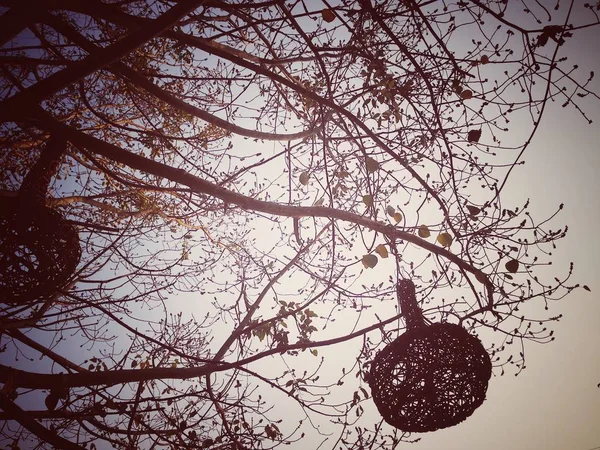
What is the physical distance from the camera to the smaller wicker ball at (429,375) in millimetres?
1571

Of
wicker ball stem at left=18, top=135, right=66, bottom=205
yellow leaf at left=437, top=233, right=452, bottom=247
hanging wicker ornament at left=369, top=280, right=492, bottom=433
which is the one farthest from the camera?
yellow leaf at left=437, top=233, right=452, bottom=247

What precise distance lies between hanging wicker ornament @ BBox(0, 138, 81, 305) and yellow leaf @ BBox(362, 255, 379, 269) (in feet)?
5.94

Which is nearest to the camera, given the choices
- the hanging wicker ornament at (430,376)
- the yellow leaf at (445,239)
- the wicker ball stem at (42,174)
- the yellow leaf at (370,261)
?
the hanging wicker ornament at (430,376)

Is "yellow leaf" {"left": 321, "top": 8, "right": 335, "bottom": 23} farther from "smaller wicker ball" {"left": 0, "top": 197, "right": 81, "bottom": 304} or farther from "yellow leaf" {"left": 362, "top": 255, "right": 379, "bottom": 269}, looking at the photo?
"smaller wicker ball" {"left": 0, "top": 197, "right": 81, "bottom": 304}

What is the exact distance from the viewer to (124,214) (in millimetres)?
4324

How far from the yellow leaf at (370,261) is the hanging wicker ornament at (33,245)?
1.81 metres

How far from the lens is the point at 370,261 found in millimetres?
1809

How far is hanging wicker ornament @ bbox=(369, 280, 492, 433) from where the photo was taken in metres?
1.57

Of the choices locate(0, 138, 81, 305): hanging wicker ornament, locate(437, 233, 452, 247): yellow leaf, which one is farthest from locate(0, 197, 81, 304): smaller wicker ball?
locate(437, 233, 452, 247): yellow leaf

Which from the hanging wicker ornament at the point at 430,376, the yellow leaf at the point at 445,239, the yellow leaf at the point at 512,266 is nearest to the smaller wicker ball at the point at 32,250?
the hanging wicker ornament at the point at 430,376

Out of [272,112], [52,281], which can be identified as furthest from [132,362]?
[272,112]

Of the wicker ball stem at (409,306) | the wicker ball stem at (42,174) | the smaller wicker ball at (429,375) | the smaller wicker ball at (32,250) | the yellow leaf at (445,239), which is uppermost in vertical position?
the wicker ball stem at (42,174)

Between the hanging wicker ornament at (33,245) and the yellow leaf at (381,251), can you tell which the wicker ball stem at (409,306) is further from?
the hanging wicker ornament at (33,245)

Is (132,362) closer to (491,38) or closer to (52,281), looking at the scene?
(52,281)
